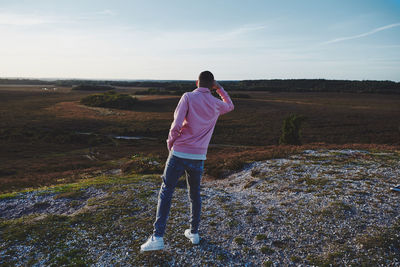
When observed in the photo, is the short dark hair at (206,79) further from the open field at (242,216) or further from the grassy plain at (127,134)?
the grassy plain at (127,134)

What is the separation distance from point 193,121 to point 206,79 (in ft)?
3.10

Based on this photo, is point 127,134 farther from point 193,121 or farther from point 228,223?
point 193,121

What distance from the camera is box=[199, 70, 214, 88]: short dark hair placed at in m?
5.63

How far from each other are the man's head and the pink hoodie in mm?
111

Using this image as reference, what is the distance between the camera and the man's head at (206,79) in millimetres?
5633

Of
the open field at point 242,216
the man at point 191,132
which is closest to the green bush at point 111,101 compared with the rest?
the open field at point 242,216

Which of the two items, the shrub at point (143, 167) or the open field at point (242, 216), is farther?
the shrub at point (143, 167)

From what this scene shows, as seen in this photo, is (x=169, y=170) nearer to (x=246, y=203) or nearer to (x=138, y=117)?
(x=246, y=203)

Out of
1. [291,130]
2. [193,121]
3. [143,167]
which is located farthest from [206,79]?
[291,130]

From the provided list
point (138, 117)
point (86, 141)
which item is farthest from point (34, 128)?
point (138, 117)

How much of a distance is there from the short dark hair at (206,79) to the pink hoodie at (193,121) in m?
0.11

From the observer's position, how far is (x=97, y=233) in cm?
804

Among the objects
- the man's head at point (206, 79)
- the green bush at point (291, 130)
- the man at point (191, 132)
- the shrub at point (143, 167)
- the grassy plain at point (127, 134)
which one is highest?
the man's head at point (206, 79)

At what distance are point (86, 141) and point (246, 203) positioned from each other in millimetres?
51293
